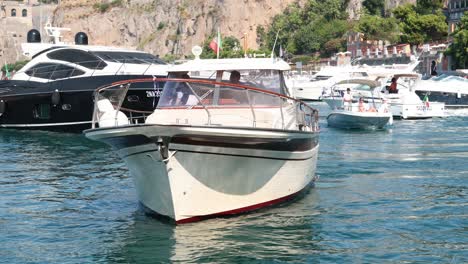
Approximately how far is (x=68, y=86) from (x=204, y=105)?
18.4 metres

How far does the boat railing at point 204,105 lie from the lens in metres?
13.9

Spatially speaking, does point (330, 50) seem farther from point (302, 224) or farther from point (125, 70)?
point (302, 224)

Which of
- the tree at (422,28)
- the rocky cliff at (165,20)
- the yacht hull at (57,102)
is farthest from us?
the rocky cliff at (165,20)

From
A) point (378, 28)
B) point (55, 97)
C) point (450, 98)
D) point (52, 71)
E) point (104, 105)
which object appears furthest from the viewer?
point (378, 28)

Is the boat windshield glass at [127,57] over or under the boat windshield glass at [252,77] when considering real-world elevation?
over

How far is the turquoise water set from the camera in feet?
39.1

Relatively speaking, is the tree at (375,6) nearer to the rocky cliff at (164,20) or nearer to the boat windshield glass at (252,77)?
the rocky cliff at (164,20)

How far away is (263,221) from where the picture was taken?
1375 cm

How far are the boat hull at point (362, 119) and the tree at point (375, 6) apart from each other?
93.5 meters

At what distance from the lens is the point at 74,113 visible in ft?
103

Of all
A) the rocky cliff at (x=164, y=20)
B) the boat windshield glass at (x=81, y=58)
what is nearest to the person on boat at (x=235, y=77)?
the boat windshield glass at (x=81, y=58)

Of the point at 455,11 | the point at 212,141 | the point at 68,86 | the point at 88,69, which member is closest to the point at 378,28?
the point at 455,11

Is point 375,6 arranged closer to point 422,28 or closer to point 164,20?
point 422,28

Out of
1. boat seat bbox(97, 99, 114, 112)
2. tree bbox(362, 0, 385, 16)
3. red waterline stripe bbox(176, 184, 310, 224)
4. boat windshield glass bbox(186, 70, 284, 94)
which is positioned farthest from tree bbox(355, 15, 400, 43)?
boat seat bbox(97, 99, 114, 112)
